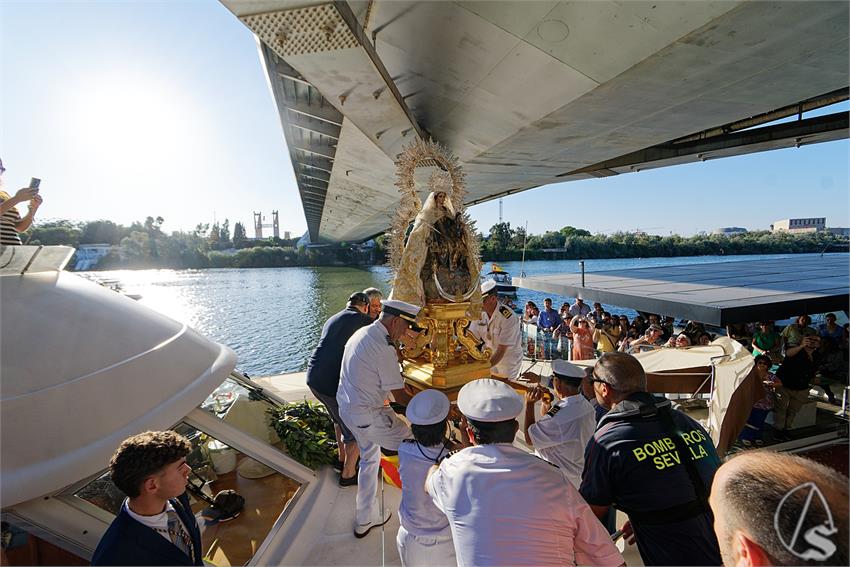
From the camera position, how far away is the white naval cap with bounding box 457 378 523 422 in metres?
1.88

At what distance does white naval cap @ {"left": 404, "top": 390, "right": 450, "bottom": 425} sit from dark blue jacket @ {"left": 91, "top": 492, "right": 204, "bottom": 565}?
134 cm

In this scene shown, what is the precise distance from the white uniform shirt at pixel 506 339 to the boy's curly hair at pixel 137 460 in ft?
10.5

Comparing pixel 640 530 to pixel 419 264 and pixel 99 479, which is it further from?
pixel 99 479

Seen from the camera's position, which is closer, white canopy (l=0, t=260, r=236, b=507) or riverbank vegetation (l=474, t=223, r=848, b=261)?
white canopy (l=0, t=260, r=236, b=507)

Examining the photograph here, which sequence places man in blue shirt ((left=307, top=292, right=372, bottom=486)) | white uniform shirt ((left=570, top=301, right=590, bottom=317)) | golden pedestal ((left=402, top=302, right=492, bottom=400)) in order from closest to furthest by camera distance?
golden pedestal ((left=402, top=302, right=492, bottom=400))
man in blue shirt ((left=307, top=292, right=372, bottom=486))
white uniform shirt ((left=570, top=301, right=590, bottom=317))

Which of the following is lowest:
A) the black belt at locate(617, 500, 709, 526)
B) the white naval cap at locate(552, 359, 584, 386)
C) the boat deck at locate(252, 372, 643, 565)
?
the boat deck at locate(252, 372, 643, 565)

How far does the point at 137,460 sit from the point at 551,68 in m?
6.19

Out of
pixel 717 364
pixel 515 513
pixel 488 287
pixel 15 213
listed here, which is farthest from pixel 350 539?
pixel 717 364

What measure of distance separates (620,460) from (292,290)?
121 ft

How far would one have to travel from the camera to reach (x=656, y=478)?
1.90 m

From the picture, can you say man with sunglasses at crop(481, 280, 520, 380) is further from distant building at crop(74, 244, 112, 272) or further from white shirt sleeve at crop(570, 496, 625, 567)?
distant building at crop(74, 244, 112, 272)

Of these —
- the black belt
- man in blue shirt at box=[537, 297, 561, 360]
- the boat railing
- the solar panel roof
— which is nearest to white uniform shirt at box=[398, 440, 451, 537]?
the black belt

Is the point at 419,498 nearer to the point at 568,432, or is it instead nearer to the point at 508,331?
the point at 568,432

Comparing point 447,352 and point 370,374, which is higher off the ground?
point 447,352
